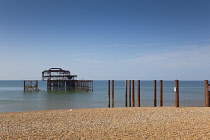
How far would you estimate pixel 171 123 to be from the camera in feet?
29.9

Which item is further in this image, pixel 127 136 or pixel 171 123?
pixel 171 123

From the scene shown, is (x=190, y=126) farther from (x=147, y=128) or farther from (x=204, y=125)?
(x=147, y=128)

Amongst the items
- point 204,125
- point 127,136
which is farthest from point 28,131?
point 204,125

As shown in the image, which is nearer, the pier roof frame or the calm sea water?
the calm sea water

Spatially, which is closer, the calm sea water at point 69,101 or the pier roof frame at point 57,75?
the calm sea water at point 69,101

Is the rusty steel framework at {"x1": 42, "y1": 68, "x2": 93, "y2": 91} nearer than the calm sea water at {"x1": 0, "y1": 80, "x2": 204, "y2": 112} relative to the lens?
No

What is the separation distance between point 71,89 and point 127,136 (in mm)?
49379

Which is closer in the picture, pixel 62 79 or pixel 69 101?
pixel 69 101

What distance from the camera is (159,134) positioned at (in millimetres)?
7215

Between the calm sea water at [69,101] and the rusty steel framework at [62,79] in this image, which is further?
the rusty steel framework at [62,79]

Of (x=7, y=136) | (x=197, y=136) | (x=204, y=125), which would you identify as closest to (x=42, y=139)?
(x=7, y=136)

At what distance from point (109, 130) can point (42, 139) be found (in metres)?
2.18

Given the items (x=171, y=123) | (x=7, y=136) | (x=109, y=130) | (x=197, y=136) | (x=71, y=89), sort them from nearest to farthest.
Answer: (x=197, y=136), (x=7, y=136), (x=109, y=130), (x=171, y=123), (x=71, y=89)

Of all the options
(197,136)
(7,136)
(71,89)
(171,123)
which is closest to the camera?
(197,136)
